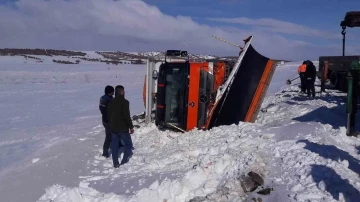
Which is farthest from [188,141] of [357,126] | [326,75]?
[326,75]

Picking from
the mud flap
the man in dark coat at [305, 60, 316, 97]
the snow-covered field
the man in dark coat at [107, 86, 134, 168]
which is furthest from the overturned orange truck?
the man in dark coat at [305, 60, 316, 97]

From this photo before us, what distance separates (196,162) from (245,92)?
4033 millimetres

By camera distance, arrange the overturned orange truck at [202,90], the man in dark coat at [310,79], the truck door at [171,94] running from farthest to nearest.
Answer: the man in dark coat at [310,79] < the truck door at [171,94] < the overturned orange truck at [202,90]

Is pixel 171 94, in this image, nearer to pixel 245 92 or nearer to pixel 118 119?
pixel 245 92

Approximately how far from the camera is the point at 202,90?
10.6 meters

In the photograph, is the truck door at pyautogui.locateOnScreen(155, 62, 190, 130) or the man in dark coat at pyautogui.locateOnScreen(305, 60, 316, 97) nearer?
the truck door at pyautogui.locateOnScreen(155, 62, 190, 130)

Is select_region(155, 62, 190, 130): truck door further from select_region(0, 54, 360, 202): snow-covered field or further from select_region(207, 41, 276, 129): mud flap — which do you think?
select_region(207, 41, 276, 129): mud flap

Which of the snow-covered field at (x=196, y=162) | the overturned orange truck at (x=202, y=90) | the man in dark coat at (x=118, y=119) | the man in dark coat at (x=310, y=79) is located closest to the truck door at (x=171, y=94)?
the overturned orange truck at (x=202, y=90)

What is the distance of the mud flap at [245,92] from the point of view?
34.6 feet

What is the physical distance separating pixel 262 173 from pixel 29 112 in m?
11.9

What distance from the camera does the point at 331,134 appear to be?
28.0ft

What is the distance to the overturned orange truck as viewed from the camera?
10516 mm

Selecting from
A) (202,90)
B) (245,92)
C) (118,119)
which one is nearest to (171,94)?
(202,90)

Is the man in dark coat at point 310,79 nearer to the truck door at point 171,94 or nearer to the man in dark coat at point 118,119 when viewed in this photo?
the truck door at point 171,94
